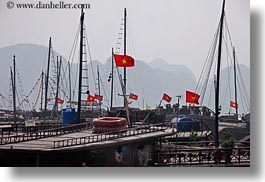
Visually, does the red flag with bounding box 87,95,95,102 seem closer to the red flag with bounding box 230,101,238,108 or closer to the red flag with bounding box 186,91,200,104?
the red flag with bounding box 186,91,200,104

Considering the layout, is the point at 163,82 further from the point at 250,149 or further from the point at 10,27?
the point at 10,27

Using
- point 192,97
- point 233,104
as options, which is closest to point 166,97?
point 192,97

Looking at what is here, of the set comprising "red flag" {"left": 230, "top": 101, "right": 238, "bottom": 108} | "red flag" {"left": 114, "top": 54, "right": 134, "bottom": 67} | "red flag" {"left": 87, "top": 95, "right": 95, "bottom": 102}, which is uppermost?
"red flag" {"left": 114, "top": 54, "right": 134, "bottom": 67}

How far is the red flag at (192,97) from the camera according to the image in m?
5.75

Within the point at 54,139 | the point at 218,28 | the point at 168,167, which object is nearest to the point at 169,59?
the point at 218,28

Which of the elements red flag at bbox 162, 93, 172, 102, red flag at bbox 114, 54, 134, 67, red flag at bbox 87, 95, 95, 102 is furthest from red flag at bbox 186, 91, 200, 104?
red flag at bbox 87, 95, 95, 102

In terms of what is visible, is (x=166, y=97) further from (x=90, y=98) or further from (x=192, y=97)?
(x=90, y=98)

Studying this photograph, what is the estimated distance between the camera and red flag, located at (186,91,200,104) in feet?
18.9

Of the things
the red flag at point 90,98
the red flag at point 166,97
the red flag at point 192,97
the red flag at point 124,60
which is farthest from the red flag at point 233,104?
the red flag at point 90,98

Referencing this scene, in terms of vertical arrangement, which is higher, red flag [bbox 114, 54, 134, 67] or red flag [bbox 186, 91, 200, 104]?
red flag [bbox 114, 54, 134, 67]

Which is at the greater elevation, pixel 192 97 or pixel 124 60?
pixel 124 60

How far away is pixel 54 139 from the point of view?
5.54 meters

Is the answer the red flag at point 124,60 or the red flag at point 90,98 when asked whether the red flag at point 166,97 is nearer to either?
the red flag at point 124,60

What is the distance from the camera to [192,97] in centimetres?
577
